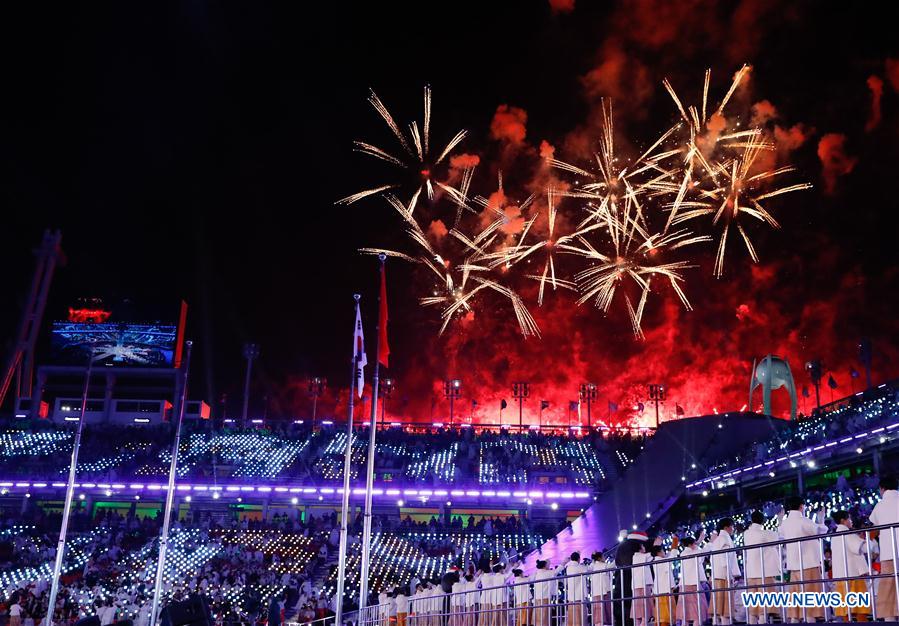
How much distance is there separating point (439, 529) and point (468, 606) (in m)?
26.5

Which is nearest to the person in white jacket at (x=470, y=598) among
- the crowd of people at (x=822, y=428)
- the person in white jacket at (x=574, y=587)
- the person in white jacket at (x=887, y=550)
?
the person in white jacket at (x=574, y=587)

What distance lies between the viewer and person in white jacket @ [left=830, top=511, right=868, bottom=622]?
994 cm

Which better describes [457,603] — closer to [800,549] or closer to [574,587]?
[574,587]

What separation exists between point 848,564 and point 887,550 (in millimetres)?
468

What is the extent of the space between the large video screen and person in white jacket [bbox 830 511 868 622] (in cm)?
5946

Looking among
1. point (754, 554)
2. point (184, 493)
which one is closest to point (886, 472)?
point (754, 554)

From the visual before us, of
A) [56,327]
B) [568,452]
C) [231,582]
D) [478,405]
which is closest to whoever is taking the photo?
[231,582]

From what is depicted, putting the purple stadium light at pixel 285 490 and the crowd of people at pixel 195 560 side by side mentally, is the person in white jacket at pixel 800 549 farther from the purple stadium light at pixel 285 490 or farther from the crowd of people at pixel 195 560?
the purple stadium light at pixel 285 490

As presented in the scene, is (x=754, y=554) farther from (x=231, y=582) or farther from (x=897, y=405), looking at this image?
(x=231, y=582)

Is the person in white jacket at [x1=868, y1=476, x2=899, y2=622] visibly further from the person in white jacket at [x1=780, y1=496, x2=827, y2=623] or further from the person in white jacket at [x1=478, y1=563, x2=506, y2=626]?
the person in white jacket at [x1=478, y1=563, x2=506, y2=626]

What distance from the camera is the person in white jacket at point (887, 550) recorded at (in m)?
9.49

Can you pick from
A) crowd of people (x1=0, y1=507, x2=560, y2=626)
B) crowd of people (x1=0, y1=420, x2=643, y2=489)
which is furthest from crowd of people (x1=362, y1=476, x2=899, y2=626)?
crowd of people (x1=0, y1=420, x2=643, y2=489)

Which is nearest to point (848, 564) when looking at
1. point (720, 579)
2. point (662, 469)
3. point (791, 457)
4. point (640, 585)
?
point (720, 579)

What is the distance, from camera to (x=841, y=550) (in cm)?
1016
